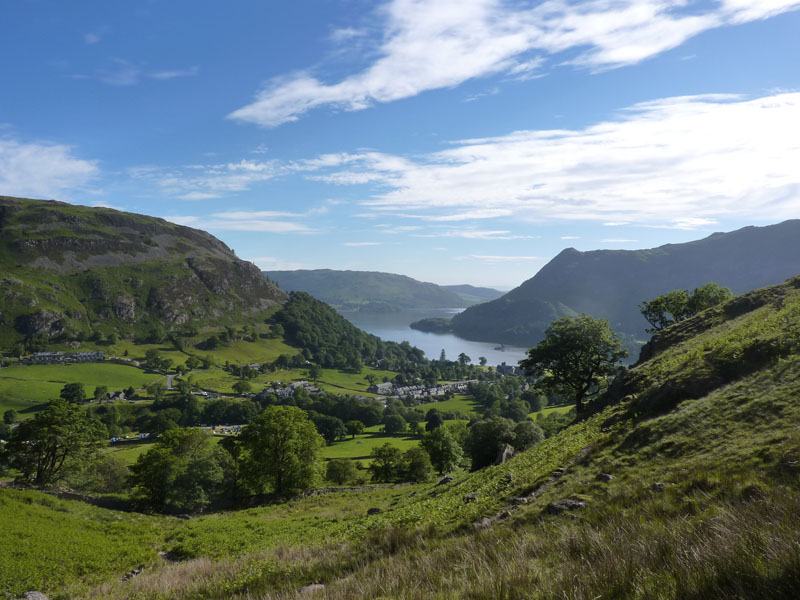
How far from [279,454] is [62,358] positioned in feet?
597

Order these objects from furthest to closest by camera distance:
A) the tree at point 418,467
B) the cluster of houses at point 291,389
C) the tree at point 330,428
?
the cluster of houses at point 291,389 → the tree at point 330,428 → the tree at point 418,467

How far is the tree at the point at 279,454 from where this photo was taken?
119 ft

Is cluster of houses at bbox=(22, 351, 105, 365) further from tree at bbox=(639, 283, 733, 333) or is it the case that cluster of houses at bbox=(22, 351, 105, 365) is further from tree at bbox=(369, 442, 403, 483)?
tree at bbox=(639, 283, 733, 333)

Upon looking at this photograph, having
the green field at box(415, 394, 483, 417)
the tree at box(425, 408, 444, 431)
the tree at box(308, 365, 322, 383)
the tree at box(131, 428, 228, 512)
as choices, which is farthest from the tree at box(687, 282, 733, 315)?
the tree at box(308, 365, 322, 383)

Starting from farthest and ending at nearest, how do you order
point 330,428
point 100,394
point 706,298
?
point 100,394 < point 330,428 < point 706,298

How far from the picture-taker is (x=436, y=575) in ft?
18.1

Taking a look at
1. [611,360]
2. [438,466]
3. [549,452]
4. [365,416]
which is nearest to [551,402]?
[365,416]

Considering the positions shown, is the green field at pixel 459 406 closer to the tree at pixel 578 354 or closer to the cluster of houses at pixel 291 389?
the cluster of houses at pixel 291 389

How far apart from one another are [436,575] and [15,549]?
17.5 metres

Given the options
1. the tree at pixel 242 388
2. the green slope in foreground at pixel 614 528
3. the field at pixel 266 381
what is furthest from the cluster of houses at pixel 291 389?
the green slope in foreground at pixel 614 528

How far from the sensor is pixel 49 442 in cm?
3838

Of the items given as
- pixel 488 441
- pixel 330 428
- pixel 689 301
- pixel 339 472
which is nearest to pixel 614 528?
pixel 488 441

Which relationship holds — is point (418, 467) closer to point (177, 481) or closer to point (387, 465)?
point (387, 465)

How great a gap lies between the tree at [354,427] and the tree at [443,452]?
58.0 metres
